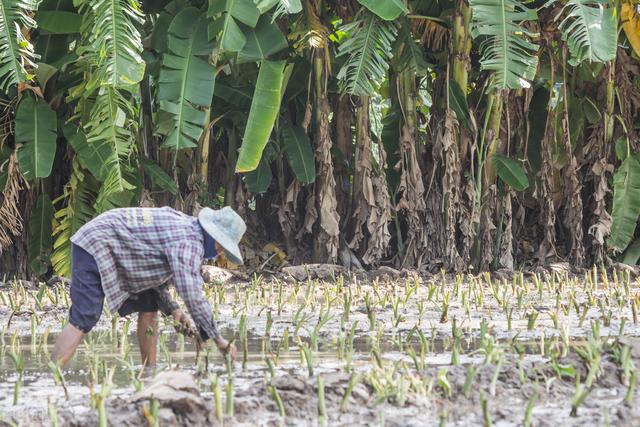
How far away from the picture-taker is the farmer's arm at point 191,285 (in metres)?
4.93

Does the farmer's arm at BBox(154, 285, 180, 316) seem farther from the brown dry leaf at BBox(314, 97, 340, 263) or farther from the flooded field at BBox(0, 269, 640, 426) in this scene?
the brown dry leaf at BBox(314, 97, 340, 263)

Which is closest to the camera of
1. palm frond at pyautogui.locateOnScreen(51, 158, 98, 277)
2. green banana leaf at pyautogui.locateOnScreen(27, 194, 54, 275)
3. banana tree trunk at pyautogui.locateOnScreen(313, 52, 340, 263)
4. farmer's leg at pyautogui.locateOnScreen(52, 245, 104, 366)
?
farmer's leg at pyautogui.locateOnScreen(52, 245, 104, 366)

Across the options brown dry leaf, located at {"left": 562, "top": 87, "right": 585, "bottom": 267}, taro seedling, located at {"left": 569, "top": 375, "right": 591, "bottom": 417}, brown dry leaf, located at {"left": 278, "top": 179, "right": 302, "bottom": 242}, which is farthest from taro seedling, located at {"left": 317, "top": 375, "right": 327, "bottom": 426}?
brown dry leaf, located at {"left": 562, "top": 87, "right": 585, "bottom": 267}

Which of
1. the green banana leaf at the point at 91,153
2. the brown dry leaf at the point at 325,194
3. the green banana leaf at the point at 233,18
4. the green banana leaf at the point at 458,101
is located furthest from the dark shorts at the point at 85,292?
the green banana leaf at the point at 458,101

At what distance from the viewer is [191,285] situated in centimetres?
492

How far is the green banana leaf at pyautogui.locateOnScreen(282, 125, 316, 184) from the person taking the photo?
11328 mm

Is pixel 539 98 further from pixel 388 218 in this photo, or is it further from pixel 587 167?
Result: pixel 388 218

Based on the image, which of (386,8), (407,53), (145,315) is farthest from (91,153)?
(145,315)

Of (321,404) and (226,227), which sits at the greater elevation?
(226,227)

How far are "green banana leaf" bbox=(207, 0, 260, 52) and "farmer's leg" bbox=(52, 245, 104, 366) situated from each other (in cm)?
435

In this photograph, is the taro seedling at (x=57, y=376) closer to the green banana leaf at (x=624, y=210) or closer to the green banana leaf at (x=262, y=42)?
the green banana leaf at (x=262, y=42)

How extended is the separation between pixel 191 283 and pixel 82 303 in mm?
808

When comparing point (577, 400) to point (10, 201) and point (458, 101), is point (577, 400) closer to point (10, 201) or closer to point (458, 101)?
point (458, 101)

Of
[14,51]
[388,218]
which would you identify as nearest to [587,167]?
[388,218]
